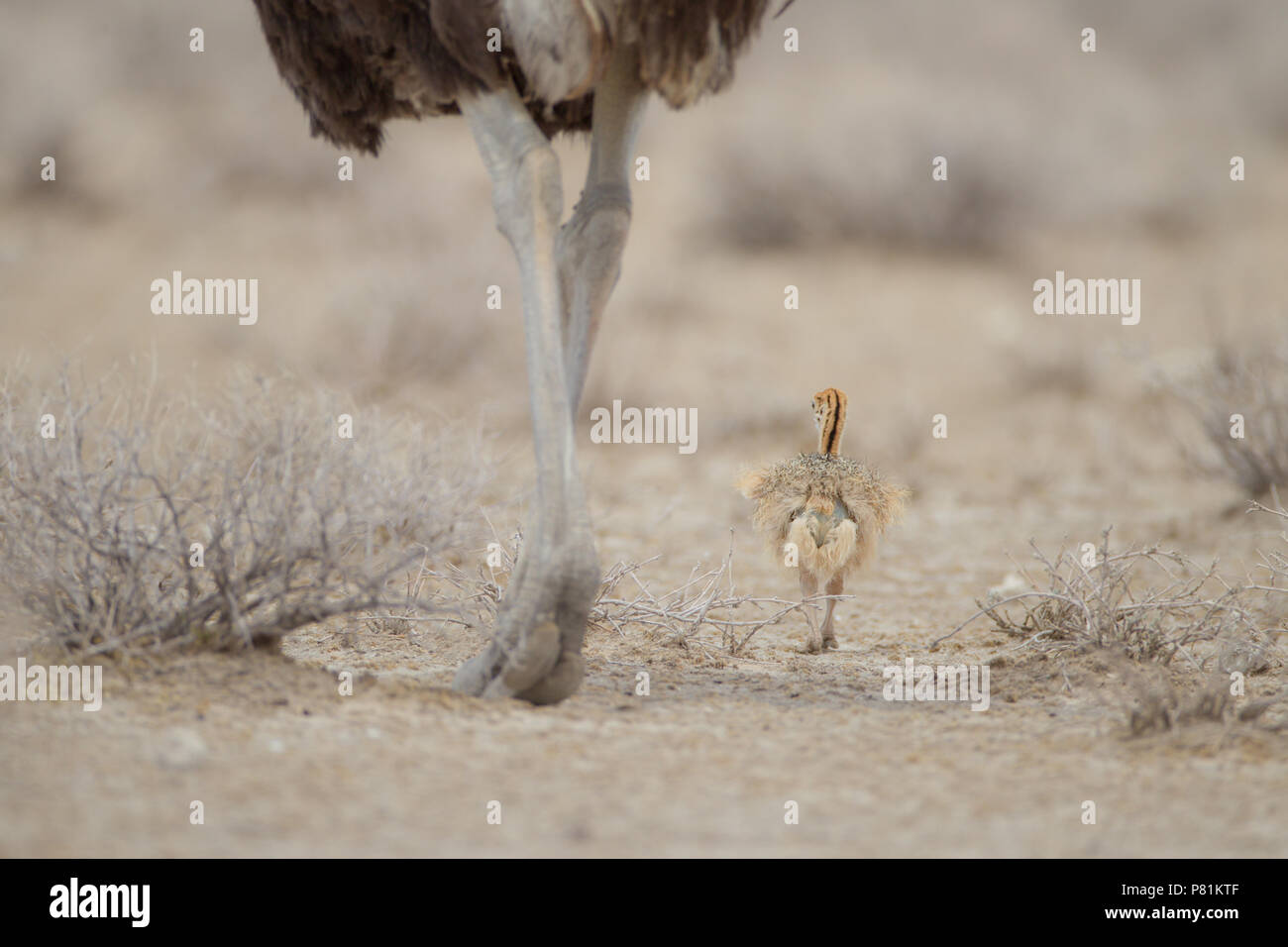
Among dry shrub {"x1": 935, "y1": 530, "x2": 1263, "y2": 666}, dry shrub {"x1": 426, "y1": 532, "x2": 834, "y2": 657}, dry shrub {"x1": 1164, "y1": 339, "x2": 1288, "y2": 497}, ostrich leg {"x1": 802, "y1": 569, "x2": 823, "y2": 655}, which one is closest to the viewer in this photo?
dry shrub {"x1": 935, "y1": 530, "x2": 1263, "y2": 666}

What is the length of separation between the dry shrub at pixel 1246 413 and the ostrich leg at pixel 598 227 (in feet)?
14.9

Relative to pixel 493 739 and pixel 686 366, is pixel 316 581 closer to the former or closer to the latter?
pixel 493 739

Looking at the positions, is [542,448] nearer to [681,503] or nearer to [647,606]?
[647,606]

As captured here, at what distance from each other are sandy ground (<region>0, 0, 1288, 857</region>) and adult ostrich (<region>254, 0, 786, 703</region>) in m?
0.33

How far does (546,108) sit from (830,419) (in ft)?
5.67

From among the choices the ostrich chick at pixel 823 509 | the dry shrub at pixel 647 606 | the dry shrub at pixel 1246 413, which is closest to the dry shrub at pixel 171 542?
the dry shrub at pixel 647 606

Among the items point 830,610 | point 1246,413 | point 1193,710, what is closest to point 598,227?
point 830,610

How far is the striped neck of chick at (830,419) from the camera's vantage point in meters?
4.98

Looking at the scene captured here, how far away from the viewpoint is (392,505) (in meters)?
4.48

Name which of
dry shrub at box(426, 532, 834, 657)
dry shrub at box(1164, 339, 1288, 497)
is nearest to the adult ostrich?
dry shrub at box(426, 532, 834, 657)

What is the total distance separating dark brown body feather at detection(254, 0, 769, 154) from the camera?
10.9 feet

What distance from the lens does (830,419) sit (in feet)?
16.3

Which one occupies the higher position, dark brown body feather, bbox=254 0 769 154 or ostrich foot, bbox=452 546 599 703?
dark brown body feather, bbox=254 0 769 154

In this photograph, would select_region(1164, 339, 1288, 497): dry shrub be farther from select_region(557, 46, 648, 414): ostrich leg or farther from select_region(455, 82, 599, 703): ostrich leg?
select_region(455, 82, 599, 703): ostrich leg
